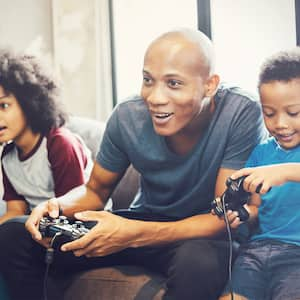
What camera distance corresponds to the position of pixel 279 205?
1289 millimetres

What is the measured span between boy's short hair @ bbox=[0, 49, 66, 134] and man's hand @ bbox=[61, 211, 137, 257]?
0.49 metres

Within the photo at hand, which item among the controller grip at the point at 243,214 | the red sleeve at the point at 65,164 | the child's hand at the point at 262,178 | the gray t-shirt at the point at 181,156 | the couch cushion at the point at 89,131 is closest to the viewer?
the child's hand at the point at 262,178

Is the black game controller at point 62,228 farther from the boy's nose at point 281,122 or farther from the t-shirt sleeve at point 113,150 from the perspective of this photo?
the boy's nose at point 281,122

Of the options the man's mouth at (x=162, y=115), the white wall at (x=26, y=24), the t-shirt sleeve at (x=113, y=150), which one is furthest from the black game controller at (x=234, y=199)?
the white wall at (x=26, y=24)

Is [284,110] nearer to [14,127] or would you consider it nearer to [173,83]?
[173,83]

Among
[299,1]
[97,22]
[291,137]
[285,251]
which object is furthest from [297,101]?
[97,22]

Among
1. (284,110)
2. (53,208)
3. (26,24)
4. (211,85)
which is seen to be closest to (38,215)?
(53,208)

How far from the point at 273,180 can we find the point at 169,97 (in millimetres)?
319

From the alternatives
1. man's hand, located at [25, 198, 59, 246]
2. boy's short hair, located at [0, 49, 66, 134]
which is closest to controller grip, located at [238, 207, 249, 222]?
man's hand, located at [25, 198, 59, 246]

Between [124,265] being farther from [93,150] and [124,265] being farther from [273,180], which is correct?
[93,150]

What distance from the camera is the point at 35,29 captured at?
247 cm

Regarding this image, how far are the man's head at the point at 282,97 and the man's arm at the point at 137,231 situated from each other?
0.47 ft

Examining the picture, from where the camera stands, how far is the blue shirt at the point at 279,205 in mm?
1266

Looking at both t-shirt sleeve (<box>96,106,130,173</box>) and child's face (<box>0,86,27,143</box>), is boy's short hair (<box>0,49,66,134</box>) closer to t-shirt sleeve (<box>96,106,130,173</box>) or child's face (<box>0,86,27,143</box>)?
child's face (<box>0,86,27,143</box>)
